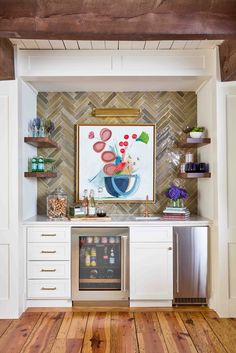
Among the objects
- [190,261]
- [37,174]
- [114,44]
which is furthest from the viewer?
[37,174]

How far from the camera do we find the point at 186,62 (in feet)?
11.2

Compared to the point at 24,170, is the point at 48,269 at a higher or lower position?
lower

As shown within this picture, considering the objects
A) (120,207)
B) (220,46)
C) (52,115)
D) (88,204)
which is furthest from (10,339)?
(220,46)

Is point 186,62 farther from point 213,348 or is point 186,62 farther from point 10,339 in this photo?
point 10,339

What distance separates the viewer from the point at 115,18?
2.31 meters

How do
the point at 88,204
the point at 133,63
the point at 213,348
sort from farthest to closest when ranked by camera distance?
1. the point at 88,204
2. the point at 133,63
3. the point at 213,348

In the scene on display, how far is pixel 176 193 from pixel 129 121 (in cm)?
105

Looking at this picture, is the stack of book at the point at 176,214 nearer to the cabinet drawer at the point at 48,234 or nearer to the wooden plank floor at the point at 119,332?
the wooden plank floor at the point at 119,332

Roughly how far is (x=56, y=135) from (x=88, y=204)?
93cm

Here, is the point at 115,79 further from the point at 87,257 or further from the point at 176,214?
the point at 87,257

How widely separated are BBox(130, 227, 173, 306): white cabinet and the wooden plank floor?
0.21m

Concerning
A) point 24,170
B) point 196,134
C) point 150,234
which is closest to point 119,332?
point 150,234

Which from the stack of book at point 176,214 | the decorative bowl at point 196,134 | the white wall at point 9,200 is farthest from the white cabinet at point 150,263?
the white wall at point 9,200

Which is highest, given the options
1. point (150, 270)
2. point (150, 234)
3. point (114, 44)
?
point (114, 44)
